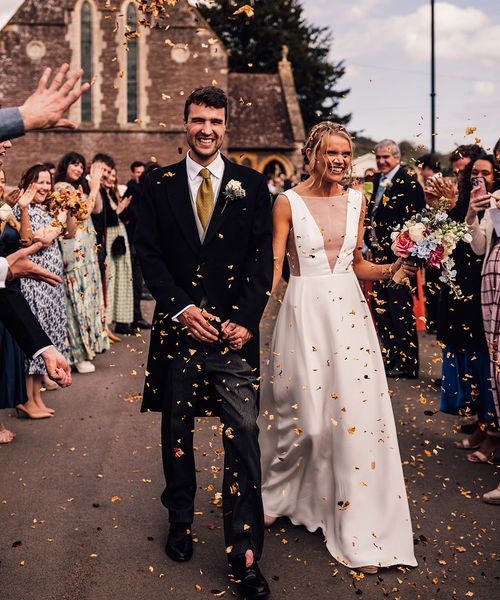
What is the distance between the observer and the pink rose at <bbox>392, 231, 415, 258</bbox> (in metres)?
4.84

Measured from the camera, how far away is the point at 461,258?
7.19 m

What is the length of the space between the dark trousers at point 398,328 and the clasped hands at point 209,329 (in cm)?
533

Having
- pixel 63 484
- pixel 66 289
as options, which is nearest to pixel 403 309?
pixel 66 289

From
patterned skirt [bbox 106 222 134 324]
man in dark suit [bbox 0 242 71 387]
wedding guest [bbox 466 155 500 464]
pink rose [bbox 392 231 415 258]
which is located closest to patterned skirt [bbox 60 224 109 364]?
patterned skirt [bbox 106 222 134 324]

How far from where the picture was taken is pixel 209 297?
4.38 m

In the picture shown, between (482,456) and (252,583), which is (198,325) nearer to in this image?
(252,583)

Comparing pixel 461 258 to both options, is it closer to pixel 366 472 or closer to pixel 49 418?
pixel 366 472

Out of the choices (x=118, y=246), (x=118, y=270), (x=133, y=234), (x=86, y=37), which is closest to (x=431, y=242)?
(x=118, y=246)

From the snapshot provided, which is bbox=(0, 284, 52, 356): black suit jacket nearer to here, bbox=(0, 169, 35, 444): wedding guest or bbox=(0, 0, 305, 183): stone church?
bbox=(0, 169, 35, 444): wedding guest

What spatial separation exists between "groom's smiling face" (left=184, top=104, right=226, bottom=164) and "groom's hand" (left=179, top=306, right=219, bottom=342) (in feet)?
2.89

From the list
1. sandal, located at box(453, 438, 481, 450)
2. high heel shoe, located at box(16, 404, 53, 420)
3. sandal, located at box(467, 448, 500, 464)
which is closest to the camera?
sandal, located at box(467, 448, 500, 464)

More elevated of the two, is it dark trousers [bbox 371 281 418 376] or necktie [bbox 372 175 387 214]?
necktie [bbox 372 175 387 214]

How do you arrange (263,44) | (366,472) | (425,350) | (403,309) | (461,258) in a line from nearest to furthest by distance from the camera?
1. (366,472)
2. (461,258)
3. (403,309)
4. (425,350)
5. (263,44)

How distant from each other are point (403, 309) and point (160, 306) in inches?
229
